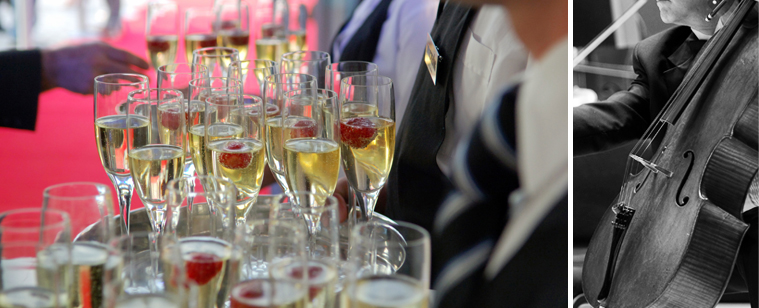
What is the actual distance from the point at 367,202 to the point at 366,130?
0.40 ft

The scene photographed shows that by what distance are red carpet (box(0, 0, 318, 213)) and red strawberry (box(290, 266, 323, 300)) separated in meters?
1.90

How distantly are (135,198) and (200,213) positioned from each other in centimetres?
206

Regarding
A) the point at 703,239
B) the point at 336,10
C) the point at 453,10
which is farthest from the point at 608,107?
the point at 336,10

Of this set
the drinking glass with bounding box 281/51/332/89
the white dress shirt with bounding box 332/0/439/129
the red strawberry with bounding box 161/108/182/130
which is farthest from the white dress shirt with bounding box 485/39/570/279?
the red strawberry with bounding box 161/108/182/130

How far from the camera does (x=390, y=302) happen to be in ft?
1.82

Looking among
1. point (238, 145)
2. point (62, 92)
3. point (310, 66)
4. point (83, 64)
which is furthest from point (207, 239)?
point (62, 92)

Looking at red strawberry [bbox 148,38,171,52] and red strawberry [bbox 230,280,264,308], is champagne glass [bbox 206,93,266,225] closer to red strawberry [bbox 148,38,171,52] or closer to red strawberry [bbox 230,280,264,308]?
red strawberry [bbox 230,280,264,308]

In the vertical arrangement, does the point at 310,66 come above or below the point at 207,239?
above

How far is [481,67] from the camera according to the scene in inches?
61.7

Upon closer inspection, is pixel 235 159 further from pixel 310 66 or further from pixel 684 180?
pixel 684 180

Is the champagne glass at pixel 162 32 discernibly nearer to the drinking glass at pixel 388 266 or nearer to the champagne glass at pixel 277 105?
the champagne glass at pixel 277 105

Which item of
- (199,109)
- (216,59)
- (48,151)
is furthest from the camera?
(48,151)

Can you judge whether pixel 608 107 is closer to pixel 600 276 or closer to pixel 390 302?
pixel 600 276

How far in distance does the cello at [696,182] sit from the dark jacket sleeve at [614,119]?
0.12ft
